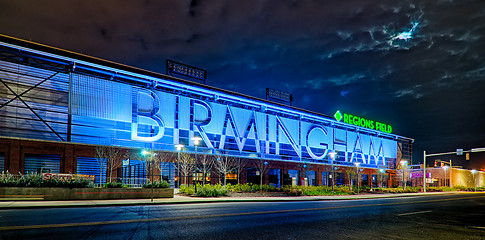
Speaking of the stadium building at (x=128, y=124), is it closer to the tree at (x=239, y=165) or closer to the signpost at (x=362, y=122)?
the tree at (x=239, y=165)

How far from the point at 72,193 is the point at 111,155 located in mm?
14376

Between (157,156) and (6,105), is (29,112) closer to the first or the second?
(6,105)

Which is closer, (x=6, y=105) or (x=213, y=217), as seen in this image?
(x=213, y=217)

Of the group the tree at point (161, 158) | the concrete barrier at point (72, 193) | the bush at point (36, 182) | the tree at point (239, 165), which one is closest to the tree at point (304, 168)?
the tree at point (239, 165)

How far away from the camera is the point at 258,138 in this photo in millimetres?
54344

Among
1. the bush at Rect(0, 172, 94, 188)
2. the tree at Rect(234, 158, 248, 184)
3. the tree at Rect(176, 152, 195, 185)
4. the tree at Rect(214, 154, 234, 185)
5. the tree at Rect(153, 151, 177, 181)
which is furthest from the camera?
the tree at Rect(234, 158, 248, 184)

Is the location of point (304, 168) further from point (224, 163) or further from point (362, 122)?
point (362, 122)

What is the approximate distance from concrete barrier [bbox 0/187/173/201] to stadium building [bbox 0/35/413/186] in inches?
228

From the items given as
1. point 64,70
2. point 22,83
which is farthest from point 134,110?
point 22,83

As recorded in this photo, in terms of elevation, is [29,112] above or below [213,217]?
above

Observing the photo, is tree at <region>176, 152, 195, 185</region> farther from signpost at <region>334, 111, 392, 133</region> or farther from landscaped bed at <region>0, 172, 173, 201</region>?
signpost at <region>334, 111, 392, 133</region>

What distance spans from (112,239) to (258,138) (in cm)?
4648

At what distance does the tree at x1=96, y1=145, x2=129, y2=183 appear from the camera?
3488cm

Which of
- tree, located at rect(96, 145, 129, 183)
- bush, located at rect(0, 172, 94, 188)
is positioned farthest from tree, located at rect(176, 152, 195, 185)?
bush, located at rect(0, 172, 94, 188)
